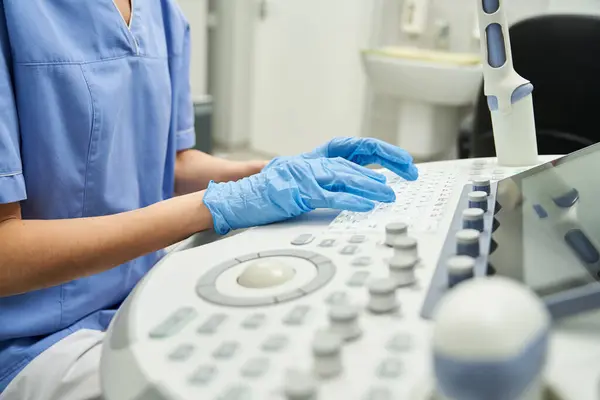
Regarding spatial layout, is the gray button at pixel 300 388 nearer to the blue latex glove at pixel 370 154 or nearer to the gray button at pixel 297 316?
the gray button at pixel 297 316

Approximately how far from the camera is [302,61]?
9.39 feet

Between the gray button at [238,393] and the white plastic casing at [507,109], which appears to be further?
the white plastic casing at [507,109]

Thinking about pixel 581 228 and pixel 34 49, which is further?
pixel 34 49

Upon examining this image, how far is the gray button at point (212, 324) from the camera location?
0.38 metres

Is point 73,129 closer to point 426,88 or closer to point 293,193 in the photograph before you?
point 293,193

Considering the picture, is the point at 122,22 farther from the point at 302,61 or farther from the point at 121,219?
the point at 302,61

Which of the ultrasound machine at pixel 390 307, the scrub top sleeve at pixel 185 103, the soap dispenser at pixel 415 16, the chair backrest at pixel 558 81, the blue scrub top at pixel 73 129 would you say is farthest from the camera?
the soap dispenser at pixel 415 16

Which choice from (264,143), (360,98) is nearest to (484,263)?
(360,98)

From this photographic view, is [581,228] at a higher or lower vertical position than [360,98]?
higher

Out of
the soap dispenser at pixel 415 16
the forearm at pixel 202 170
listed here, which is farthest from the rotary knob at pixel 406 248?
the soap dispenser at pixel 415 16

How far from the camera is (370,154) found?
31.0 inches

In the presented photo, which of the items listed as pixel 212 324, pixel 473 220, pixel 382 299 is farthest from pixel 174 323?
pixel 473 220

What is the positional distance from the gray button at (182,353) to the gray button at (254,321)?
0.04 metres

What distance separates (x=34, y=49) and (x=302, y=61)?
89.0 inches
